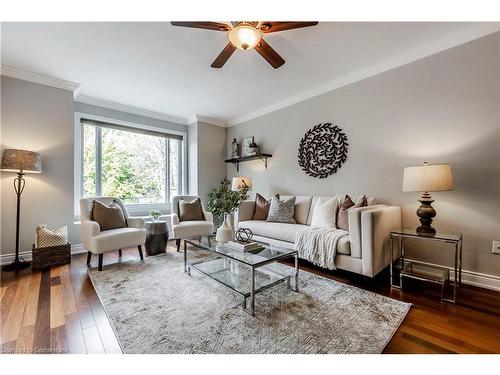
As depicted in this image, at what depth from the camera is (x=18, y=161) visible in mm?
2621

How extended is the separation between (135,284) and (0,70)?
3041 millimetres

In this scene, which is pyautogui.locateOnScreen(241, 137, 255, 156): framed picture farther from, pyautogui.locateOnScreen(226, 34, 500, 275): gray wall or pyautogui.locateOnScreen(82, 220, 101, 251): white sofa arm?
pyautogui.locateOnScreen(82, 220, 101, 251): white sofa arm

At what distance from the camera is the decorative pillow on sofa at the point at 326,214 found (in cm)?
274

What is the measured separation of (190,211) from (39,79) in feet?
8.62

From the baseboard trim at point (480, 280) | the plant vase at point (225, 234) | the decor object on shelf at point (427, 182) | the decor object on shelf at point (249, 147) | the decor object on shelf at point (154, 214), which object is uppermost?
the decor object on shelf at point (249, 147)

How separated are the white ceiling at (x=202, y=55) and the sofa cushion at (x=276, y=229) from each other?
1.98 metres

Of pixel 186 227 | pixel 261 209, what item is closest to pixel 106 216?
pixel 186 227

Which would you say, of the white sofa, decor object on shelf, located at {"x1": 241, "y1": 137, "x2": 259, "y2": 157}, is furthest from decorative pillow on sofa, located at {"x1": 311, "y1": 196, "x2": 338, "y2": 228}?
decor object on shelf, located at {"x1": 241, "y1": 137, "x2": 259, "y2": 157}

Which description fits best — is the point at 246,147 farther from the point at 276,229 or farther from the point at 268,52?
the point at 268,52

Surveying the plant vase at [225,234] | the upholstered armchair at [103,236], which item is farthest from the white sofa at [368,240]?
the upholstered armchair at [103,236]

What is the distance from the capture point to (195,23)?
1.70 m

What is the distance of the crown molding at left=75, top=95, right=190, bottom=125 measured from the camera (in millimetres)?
3626

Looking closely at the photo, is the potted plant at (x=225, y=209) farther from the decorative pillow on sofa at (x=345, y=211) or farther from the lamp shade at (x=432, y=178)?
the lamp shade at (x=432, y=178)
